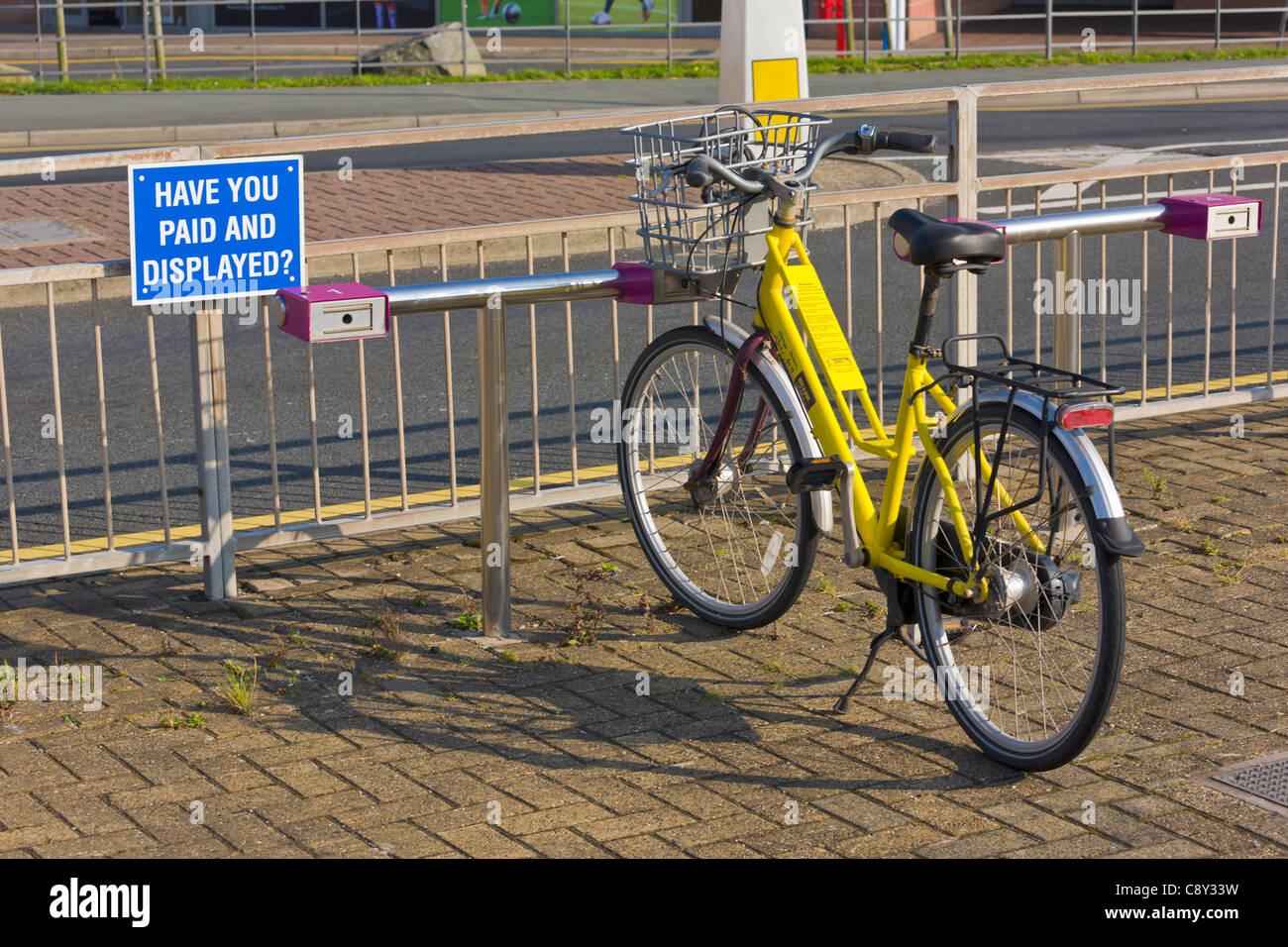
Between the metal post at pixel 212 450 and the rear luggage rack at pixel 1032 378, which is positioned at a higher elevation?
the rear luggage rack at pixel 1032 378

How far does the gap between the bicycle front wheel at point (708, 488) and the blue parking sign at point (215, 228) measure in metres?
1.26

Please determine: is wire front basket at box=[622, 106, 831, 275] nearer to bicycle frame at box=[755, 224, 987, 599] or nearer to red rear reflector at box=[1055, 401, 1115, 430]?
bicycle frame at box=[755, 224, 987, 599]

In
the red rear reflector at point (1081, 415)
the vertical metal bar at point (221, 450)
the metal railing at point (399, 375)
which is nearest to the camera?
the red rear reflector at point (1081, 415)

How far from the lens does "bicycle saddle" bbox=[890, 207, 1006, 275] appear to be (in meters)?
4.40

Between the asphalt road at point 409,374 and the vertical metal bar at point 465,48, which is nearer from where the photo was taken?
the asphalt road at point 409,374

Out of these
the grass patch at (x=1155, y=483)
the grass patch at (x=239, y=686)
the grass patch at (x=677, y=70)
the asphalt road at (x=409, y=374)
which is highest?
the grass patch at (x=677, y=70)

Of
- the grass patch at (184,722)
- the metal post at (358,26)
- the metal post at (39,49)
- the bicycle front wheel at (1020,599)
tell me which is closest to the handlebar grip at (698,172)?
the bicycle front wheel at (1020,599)

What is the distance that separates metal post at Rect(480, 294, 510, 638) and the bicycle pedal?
984 millimetres

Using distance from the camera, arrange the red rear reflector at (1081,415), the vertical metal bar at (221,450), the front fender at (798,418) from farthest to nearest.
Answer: the vertical metal bar at (221,450)
the front fender at (798,418)
the red rear reflector at (1081,415)

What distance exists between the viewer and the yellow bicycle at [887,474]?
4.31 metres

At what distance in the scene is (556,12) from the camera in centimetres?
2686

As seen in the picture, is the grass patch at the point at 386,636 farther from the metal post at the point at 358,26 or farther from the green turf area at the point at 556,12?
the green turf area at the point at 556,12

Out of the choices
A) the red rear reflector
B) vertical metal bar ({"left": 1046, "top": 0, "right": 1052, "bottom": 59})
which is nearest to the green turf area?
vertical metal bar ({"left": 1046, "top": 0, "right": 1052, "bottom": 59})

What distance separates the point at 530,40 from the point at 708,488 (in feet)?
71.4
